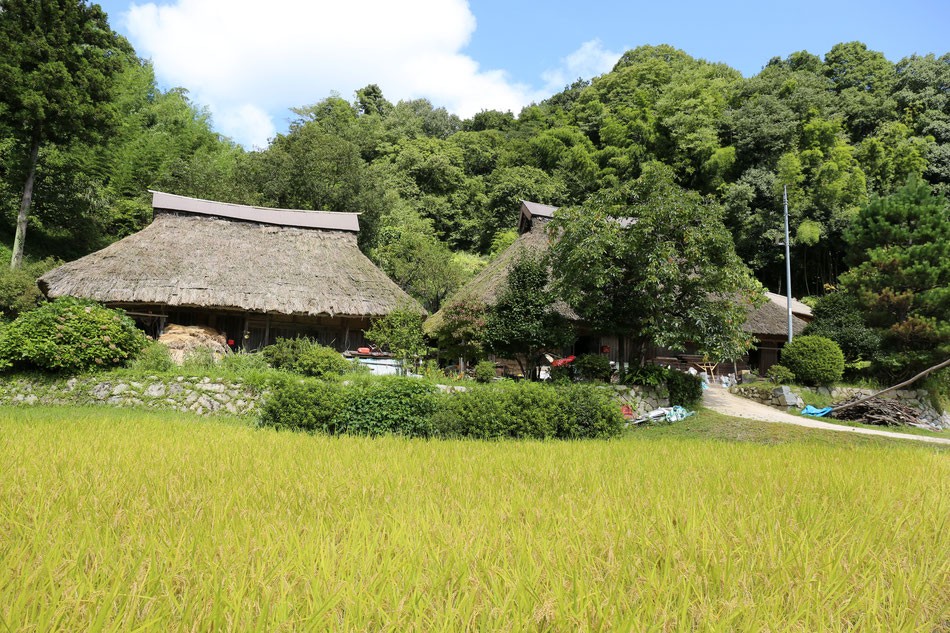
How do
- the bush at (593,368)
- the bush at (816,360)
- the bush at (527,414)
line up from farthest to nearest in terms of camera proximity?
1. the bush at (816,360)
2. the bush at (593,368)
3. the bush at (527,414)

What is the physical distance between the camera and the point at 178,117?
84.5 feet

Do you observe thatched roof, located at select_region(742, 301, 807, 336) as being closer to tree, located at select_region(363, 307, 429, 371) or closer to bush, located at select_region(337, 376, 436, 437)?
tree, located at select_region(363, 307, 429, 371)

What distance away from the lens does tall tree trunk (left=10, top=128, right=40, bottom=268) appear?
17.3m

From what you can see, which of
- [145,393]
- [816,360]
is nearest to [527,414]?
[145,393]

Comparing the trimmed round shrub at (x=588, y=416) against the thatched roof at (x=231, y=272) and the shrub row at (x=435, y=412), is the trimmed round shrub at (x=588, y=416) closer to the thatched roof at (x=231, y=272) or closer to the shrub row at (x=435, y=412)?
the shrub row at (x=435, y=412)

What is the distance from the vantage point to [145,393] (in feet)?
30.6

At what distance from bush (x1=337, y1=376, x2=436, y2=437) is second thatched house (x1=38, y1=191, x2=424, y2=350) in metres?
8.17

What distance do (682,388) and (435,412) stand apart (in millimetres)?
6706

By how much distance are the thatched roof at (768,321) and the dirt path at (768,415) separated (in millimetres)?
3714

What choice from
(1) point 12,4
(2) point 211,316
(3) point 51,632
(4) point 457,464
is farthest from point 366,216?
(3) point 51,632

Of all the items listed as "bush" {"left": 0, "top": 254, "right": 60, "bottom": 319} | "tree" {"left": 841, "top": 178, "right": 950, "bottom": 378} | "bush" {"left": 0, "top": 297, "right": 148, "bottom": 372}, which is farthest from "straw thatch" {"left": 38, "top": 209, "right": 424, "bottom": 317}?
"tree" {"left": 841, "top": 178, "right": 950, "bottom": 378}

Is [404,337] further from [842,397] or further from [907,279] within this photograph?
[907,279]

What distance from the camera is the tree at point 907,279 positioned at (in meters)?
13.2

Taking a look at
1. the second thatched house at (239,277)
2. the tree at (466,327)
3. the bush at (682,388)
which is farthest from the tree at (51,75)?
the bush at (682,388)
